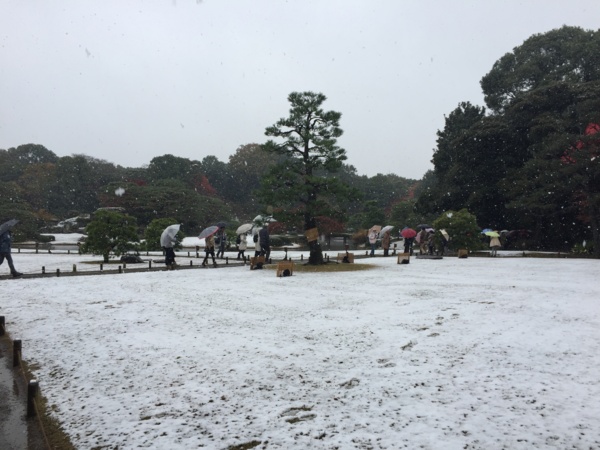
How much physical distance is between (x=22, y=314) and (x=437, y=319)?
805cm

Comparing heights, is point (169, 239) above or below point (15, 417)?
above

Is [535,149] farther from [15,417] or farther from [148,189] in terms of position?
[148,189]

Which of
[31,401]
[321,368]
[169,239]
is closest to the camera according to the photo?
[31,401]

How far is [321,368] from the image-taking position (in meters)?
4.94

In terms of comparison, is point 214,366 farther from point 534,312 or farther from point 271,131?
point 271,131

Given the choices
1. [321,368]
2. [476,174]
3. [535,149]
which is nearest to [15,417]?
[321,368]

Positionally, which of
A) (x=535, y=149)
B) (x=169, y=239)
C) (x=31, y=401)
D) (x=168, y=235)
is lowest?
(x=31, y=401)

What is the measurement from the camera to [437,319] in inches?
281

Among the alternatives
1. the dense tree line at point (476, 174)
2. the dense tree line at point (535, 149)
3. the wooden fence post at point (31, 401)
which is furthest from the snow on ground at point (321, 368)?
the dense tree line at point (535, 149)

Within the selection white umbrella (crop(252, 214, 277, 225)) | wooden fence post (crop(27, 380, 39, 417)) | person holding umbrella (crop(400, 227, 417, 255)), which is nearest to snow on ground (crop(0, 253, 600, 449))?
wooden fence post (crop(27, 380, 39, 417))

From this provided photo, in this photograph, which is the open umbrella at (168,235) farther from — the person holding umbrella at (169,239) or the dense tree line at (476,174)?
the dense tree line at (476,174)

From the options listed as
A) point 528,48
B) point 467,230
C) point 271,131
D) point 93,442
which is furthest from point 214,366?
point 528,48

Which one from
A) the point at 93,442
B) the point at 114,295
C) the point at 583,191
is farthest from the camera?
the point at 583,191

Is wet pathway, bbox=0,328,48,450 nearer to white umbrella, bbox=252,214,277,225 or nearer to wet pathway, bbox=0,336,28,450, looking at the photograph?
wet pathway, bbox=0,336,28,450
